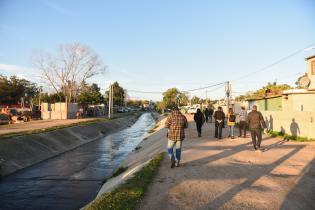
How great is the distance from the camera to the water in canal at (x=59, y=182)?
448 inches

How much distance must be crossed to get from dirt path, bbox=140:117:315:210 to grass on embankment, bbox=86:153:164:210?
216 millimetres

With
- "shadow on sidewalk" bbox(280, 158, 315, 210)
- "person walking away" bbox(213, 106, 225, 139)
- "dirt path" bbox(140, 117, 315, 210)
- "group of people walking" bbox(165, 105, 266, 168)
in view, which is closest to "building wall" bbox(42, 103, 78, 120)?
"group of people walking" bbox(165, 105, 266, 168)

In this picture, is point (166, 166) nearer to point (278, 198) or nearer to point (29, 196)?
point (278, 198)

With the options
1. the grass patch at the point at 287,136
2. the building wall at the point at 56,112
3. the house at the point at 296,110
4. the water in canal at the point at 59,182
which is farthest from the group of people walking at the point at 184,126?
the building wall at the point at 56,112

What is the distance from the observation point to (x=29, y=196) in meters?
12.1

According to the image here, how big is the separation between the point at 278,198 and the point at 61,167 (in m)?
13.4

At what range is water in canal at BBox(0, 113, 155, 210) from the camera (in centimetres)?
1138

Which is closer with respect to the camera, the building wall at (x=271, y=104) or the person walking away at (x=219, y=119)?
the person walking away at (x=219, y=119)

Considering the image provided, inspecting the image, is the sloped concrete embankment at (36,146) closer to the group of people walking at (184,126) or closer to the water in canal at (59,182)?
the water in canal at (59,182)

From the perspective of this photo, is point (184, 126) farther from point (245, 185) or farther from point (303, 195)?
point (303, 195)

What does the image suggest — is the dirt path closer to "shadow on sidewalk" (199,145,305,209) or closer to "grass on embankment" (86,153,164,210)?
"shadow on sidewalk" (199,145,305,209)

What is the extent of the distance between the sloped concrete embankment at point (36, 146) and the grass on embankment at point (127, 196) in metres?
9.32

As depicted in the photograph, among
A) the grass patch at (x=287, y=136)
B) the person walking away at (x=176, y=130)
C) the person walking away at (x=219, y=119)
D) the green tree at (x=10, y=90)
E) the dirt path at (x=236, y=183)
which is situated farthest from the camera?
the green tree at (x=10, y=90)

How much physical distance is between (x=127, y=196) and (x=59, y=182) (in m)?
7.95
